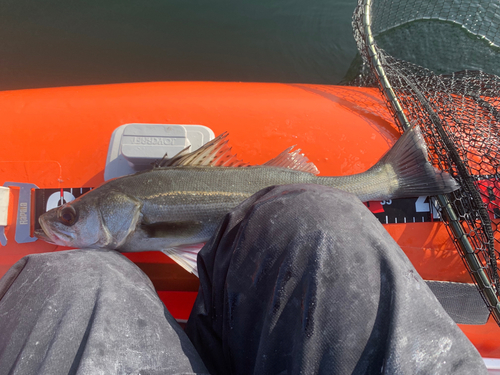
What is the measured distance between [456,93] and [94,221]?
318 centimetres

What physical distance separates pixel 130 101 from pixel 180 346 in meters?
2.05

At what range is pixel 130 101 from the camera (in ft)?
8.45

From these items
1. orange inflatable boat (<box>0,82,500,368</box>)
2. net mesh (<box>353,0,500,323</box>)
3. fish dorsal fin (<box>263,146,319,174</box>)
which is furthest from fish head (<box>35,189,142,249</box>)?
net mesh (<box>353,0,500,323</box>)

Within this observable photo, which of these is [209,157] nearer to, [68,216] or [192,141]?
[192,141]

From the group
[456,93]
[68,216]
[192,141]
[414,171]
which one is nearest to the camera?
[68,216]

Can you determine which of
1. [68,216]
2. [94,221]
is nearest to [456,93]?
[94,221]

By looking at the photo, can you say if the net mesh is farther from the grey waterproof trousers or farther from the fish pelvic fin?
the grey waterproof trousers

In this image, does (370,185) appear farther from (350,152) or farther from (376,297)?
(376,297)

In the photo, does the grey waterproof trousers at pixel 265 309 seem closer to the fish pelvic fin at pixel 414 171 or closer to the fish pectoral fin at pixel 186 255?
the fish pectoral fin at pixel 186 255

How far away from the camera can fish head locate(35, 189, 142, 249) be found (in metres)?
1.94

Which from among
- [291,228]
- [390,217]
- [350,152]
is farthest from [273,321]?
[350,152]

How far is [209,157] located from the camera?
2.12 metres

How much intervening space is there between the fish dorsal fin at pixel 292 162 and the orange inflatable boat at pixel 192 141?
0.15 metres

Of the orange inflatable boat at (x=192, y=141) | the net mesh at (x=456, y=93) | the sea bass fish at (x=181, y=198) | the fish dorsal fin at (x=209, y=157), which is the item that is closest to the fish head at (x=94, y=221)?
the sea bass fish at (x=181, y=198)
